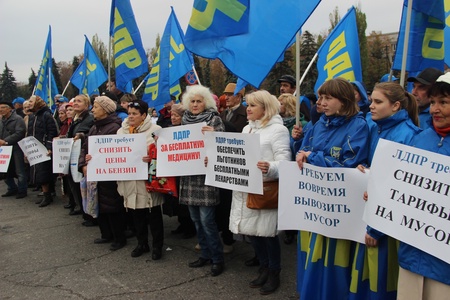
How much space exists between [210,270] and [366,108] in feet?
7.89

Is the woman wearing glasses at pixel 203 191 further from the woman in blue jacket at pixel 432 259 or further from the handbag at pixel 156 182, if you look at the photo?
the woman in blue jacket at pixel 432 259

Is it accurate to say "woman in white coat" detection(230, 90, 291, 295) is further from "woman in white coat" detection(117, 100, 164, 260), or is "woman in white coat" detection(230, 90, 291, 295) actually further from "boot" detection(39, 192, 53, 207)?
"boot" detection(39, 192, 53, 207)

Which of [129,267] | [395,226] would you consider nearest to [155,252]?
[129,267]

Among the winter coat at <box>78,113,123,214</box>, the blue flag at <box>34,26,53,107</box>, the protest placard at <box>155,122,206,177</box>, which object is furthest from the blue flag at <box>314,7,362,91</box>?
the blue flag at <box>34,26,53,107</box>

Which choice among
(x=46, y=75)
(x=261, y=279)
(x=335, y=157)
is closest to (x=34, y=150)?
(x=46, y=75)

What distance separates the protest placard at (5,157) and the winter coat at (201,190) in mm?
5276

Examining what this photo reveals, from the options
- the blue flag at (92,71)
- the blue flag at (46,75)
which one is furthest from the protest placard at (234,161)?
the blue flag at (46,75)

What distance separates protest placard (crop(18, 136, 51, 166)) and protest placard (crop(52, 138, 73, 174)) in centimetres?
94

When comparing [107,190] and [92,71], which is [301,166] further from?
[92,71]

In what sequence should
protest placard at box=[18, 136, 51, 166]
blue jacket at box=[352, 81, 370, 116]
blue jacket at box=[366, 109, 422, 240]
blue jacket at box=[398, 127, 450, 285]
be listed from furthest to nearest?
1. protest placard at box=[18, 136, 51, 166]
2. blue jacket at box=[352, 81, 370, 116]
3. blue jacket at box=[366, 109, 422, 240]
4. blue jacket at box=[398, 127, 450, 285]

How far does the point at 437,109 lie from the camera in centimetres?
216

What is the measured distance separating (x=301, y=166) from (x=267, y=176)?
530 mm

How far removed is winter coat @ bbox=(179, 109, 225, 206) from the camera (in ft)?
13.4

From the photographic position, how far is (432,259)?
2.15 m
